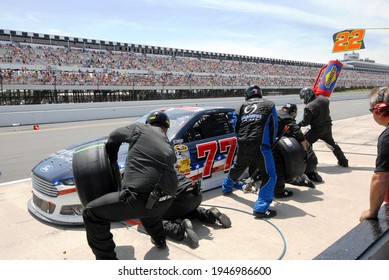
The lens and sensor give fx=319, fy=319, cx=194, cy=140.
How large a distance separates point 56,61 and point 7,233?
39.2m

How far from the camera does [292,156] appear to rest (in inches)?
200

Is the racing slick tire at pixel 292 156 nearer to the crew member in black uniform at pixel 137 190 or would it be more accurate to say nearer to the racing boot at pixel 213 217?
the racing boot at pixel 213 217

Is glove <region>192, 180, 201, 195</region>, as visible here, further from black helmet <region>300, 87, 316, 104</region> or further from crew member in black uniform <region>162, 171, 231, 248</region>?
black helmet <region>300, 87, 316, 104</region>

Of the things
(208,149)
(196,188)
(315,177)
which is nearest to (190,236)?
(196,188)

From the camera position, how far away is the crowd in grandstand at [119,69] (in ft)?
96.7

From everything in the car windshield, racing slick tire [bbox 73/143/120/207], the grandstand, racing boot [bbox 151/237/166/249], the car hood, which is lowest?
racing boot [bbox 151/237/166/249]

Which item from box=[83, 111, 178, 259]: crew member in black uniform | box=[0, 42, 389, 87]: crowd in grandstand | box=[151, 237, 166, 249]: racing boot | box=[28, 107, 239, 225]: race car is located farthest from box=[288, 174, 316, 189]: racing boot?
box=[0, 42, 389, 87]: crowd in grandstand

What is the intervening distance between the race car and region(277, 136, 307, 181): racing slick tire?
90 cm

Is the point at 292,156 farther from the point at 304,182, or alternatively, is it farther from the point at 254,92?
the point at 254,92

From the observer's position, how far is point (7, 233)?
A: 3.91 meters

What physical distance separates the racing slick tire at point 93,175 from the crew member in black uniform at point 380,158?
238 cm

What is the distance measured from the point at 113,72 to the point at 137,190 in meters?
37.4

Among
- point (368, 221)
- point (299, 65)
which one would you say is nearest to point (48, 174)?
point (368, 221)

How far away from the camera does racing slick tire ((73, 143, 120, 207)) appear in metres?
3.01
